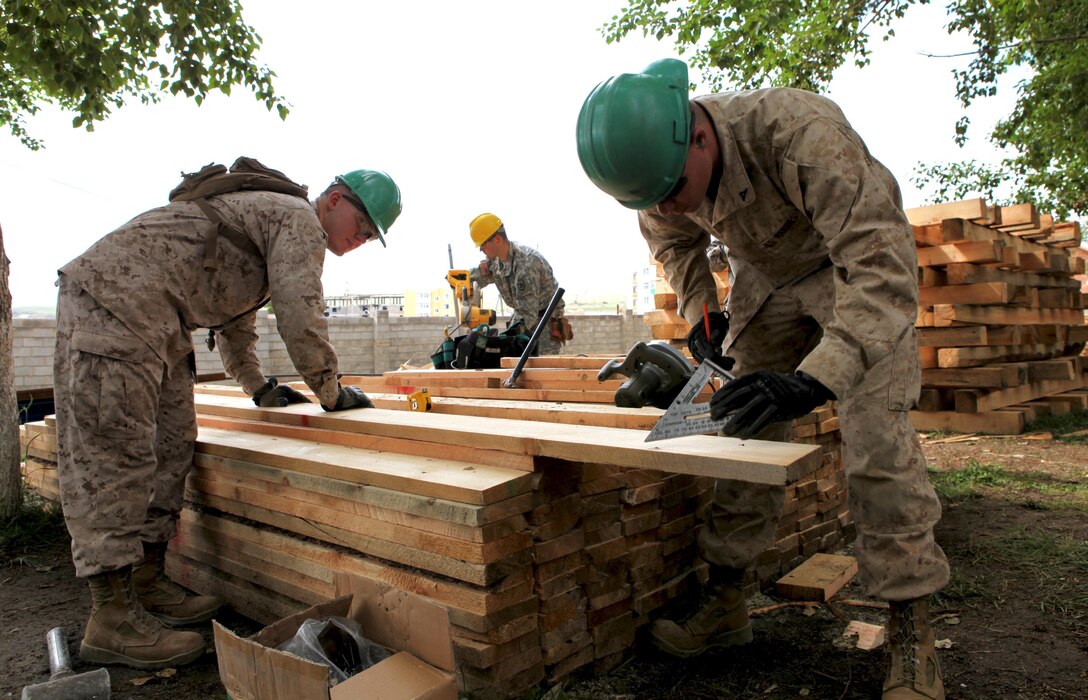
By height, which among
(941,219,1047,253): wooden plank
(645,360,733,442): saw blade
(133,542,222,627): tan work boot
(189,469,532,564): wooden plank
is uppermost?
(941,219,1047,253): wooden plank

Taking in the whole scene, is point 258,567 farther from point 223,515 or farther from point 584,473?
point 584,473

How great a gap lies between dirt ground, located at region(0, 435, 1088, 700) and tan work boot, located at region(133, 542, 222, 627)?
4.0 inches

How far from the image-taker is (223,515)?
308cm

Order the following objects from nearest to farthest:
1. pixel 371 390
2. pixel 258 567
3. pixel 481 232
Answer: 1. pixel 258 567
2. pixel 371 390
3. pixel 481 232

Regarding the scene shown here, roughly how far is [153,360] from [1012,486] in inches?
197

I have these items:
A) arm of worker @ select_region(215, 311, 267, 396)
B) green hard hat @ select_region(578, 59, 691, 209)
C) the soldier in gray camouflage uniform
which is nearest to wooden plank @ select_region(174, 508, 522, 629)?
arm of worker @ select_region(215, 311, 267, 396)

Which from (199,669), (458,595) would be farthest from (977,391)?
(199,669)

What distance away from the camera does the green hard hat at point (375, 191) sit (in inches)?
127

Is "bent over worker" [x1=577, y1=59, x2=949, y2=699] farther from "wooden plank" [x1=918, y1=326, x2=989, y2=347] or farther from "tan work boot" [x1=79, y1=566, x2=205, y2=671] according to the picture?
"wooden plank" [x1=918, y1=326, x2=989, y2=347]

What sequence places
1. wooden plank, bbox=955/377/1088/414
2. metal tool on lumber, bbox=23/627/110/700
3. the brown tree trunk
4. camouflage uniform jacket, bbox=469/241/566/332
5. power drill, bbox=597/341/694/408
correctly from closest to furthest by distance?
metal tool on lumber, bbox=23/627/110/700 < power drill, bbox=597/341/694/408 < the brown tree trunk < wooden plank, bbox=955/377/1088/414 < camouflage uniform jacket, bbox=469/241/566/332

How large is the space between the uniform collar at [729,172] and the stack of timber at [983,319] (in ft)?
14.1

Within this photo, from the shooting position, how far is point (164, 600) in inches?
118

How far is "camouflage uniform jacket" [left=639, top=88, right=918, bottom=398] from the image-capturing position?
6.02ft

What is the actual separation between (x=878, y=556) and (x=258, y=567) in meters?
2.28
